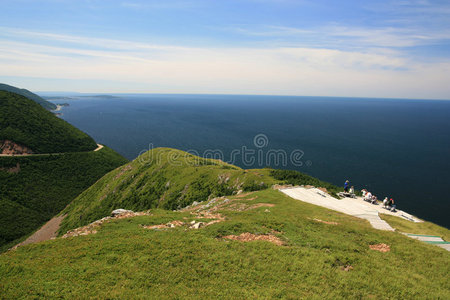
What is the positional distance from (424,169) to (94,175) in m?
185

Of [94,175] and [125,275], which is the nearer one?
[125,275]

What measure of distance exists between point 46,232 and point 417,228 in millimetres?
92358

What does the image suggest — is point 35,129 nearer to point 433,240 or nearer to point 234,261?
point 234,261

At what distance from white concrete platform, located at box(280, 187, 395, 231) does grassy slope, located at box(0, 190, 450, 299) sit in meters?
8.31

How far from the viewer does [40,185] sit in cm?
9469

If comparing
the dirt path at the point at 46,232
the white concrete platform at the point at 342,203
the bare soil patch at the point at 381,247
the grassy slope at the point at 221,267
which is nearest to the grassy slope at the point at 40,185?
the dirt path at the point at 46,232

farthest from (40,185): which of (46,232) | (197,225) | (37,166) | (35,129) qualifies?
(197,225)

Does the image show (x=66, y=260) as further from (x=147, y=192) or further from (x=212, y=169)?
(x=147, y=192)

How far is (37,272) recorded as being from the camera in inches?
537

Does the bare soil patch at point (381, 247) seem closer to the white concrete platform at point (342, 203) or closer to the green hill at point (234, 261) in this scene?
the green hill at point (234, 261)

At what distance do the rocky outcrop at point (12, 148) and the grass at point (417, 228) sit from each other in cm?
15123

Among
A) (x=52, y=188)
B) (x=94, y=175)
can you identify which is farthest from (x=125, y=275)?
(x=94, y=175)

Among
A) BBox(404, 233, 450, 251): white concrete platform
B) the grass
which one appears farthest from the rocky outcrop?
BBox(404, 233, 450, 251): white concrete platform

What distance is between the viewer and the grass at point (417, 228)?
24.5m
